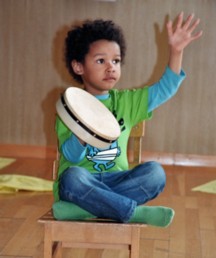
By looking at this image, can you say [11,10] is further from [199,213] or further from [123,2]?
[199,213]

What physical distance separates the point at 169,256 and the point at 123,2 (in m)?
2.42

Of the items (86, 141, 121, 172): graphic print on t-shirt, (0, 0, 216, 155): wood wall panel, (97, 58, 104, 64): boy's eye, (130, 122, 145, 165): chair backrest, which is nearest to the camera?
(86, 141, 121, 172): graphic print on t-shirt

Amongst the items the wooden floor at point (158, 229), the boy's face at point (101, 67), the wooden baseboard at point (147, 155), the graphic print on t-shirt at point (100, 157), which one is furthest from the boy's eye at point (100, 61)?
the wooden baseboard at point (147, 155)

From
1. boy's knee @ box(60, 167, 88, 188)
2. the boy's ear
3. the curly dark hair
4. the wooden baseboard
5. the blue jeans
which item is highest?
the curly dark hair

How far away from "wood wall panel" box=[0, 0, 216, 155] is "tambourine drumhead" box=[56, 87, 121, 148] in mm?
2474

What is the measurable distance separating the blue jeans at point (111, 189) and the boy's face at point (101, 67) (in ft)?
1.05

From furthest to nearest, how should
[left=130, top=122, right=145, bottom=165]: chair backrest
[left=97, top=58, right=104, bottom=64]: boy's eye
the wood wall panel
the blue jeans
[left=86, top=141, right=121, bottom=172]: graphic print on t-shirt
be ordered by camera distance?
1. the wood wall panel
2. [left=130, top=122, right=145, bottom=165]: chair backrest
3. [left=97, top=58, right=104, bottom=64]: boy's eye
4. [left=86, top=141, right=121, bottom=172]: graphic print on t-shirt
5. the blue jeans

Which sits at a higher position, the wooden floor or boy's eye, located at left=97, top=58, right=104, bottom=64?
boy's eye, located at left=97, top=58, right=104, bottom=64

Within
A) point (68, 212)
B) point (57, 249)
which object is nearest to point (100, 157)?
point (68, 212)

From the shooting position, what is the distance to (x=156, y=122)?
4.39 metres

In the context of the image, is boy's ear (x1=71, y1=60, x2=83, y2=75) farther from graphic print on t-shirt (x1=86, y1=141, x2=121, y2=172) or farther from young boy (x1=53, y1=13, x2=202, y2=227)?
graphic print on t-shirt (x1=86, y1=141, x2=121, y2=172)

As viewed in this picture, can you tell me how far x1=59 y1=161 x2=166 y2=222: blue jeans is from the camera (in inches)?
68.9

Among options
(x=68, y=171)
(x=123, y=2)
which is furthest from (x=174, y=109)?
(x=68, y=171)

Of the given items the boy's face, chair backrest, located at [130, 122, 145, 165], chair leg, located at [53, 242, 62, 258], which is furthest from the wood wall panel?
chair leg, located at [53, 242, 62, 258]
